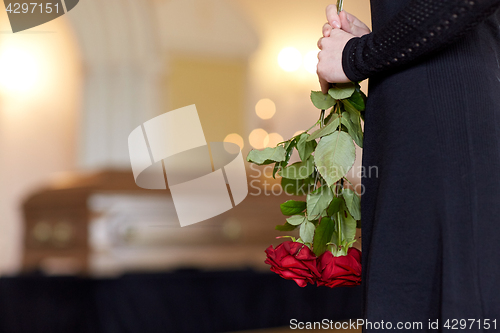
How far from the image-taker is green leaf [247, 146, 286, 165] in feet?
2.03

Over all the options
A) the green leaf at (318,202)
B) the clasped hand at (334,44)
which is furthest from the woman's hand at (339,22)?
the green leaf at (318,202)

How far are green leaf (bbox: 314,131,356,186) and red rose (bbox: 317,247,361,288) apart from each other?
0.35 feet

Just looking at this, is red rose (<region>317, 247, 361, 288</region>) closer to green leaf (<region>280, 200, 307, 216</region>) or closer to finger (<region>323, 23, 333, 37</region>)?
green leaf (<region>280, 200, 307, 216</region>)

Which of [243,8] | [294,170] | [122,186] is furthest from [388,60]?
[243,8]

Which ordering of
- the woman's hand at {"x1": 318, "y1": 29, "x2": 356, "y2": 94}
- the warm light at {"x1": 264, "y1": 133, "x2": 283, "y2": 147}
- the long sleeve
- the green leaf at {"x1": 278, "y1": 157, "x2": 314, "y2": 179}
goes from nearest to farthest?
the long sleeve < the woman's hand at {"x1": 318, "y1": 29, "x2": 356, "y2": 94} < the green leaf at {"x1": 278, "y1": 157, "x2": 314, "y2": 179} < the warm light at {"x1": 264, "y1": 133, "x2": 283, "y2": 147}

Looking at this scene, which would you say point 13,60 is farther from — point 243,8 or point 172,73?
point 243,8

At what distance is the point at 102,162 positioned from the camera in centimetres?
273

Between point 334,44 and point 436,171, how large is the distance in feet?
0.72

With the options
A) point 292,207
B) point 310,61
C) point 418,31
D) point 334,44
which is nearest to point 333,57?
point 334,44

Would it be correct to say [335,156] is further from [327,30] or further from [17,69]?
[17,69]

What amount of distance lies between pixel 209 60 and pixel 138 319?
2.06 m

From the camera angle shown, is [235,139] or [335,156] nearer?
[335,156]

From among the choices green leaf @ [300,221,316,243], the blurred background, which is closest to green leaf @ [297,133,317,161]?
green leaf @ [300,221,316,243]

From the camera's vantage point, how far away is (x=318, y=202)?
0.60 meters
